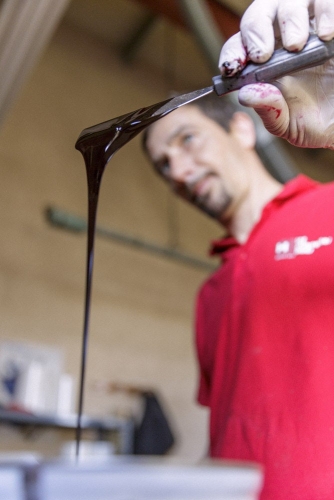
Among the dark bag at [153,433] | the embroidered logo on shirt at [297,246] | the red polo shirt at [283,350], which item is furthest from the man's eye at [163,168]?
the dark bag at [153,433]

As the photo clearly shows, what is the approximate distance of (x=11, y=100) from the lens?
183cm

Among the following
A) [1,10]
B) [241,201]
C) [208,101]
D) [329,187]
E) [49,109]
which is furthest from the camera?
[49,109]

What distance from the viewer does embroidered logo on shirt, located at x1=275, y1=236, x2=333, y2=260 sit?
3.19 ft

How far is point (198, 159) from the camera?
1.40 meters

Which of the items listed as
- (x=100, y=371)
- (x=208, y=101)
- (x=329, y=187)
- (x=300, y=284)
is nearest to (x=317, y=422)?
(x=300, y=284)

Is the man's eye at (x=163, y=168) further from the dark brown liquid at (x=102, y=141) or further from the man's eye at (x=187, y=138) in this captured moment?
the dark brown liquid at (x=102, y=141)

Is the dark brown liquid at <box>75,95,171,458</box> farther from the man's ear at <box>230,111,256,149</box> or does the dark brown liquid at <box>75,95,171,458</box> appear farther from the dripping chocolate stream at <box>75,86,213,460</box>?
the man's ear at <box>230,111,256,149</box>

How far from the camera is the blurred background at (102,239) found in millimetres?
2625

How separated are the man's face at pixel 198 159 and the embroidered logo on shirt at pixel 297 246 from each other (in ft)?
1.08

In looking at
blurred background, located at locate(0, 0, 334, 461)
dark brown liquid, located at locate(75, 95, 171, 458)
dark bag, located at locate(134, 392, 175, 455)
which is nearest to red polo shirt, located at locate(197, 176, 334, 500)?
dark brown liquid, located at locate(75, 95, 171, 458)

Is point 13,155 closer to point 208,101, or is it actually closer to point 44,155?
point 44,155

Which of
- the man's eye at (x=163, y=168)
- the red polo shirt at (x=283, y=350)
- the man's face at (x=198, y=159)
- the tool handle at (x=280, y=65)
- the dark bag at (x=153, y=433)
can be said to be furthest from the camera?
the dark bag at (x=153, y=433)

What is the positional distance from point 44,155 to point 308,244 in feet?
7.46

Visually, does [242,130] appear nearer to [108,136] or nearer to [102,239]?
[108,136]
